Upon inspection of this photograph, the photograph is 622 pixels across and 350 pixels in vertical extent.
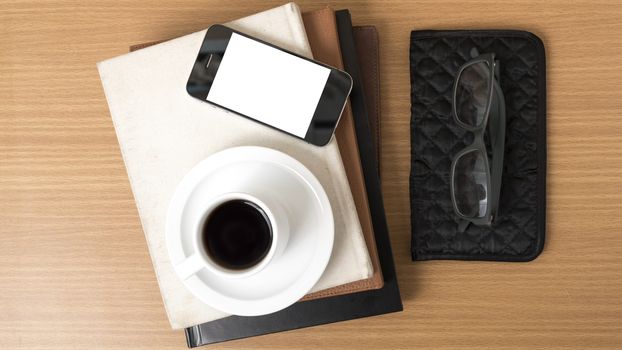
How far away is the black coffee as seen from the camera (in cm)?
51

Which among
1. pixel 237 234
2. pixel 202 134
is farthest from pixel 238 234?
pixel 202 134

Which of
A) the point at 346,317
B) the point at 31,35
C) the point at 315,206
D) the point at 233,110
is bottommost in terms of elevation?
the point at 346,317

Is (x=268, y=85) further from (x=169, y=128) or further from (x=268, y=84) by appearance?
(x=169, y=128)

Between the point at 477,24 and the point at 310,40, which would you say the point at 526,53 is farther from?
the point at 310,40

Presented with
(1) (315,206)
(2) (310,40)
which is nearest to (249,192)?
(1) (315,206)

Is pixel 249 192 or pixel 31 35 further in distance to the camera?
pixel 31 35

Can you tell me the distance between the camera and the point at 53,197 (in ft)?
2.11

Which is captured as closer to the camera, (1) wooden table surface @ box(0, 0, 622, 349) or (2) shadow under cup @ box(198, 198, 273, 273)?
(2) shadow under cup @ box(198, 198, 273, 273)

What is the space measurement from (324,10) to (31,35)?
323mm

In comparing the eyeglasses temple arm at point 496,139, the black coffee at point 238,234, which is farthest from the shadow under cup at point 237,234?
the eyeglasses temple arm at point 496,139

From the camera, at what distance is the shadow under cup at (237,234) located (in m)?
0.50

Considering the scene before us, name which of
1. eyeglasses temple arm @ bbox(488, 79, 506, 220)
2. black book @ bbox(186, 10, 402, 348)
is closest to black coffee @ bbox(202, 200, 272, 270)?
black book @ bbox(186, 10, 402, 348)

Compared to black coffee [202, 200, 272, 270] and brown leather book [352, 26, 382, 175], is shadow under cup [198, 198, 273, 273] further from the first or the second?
brown leather book [352, 26, 382, 175]

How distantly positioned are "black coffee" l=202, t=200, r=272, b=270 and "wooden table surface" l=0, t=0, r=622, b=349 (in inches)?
6.2
